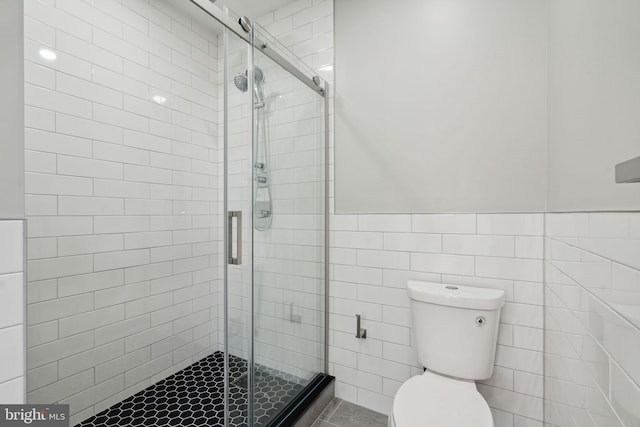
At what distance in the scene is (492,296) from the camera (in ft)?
4.23

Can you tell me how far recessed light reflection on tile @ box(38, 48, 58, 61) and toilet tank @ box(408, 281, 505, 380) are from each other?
2202 millimetres

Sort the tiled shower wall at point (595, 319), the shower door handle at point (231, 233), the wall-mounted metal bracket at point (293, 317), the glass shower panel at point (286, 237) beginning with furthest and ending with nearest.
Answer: the wall-mounted metal bracket at point (293, 317) → the glass shower panel at point (286, 237) → the shower door handle at point (231, 233) → the tiled shower wall at point (595, 319)

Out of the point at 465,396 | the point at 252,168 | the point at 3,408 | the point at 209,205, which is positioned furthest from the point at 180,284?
the point at 465,396

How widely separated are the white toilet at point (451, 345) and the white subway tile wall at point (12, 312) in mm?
1098

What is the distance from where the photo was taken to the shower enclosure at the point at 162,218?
50.4 inches

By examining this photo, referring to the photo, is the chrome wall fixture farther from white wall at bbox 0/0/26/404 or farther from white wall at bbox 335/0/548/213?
white wall at bbox 335/0/548/213

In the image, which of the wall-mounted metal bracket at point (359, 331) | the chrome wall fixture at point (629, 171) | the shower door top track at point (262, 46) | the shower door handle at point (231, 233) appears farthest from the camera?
the wall-mounted metal bracket at point (359, 331)

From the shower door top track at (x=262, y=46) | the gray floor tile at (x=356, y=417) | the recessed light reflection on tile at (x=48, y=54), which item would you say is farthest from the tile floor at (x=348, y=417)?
the recessed light reflection on tile at (x=48, y=54)

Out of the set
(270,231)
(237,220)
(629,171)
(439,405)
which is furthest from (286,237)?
(629,171)

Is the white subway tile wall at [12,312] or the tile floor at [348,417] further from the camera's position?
the tile floor at [348,417]

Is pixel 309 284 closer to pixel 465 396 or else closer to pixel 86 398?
pixel 465 396

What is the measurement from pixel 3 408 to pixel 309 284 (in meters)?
1.27

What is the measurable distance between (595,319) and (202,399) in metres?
2.03

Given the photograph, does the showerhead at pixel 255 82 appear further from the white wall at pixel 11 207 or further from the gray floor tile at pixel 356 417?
the gray floor tile at pixel 356 417
